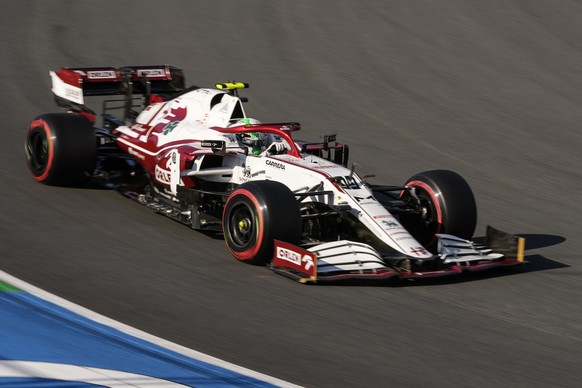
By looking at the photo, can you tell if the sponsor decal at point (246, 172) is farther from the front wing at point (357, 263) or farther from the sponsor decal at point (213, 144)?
the front wing at point (357, 263)

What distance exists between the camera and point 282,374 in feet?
23.0

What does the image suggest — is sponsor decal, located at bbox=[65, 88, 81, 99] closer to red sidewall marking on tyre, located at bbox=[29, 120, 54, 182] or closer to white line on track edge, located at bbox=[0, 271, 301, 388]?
red sidewall marking on tyre, located at bbox=[29, 120, 54, 182]

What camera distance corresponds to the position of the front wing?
9102 millimetres

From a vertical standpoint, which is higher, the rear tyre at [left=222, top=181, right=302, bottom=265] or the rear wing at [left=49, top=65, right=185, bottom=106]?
the rear wing at [left=49, top=65, right=185, bottom=106]

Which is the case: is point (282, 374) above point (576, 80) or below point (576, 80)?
below

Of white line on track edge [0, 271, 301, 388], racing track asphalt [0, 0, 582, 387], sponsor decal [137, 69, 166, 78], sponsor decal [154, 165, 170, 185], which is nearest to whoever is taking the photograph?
white line on track edge [0, 271, 301, 388]

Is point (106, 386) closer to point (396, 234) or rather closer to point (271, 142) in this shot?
point (396, 234)

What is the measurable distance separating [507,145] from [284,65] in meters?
4.80

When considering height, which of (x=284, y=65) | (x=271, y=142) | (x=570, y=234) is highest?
(x=284, y=65)

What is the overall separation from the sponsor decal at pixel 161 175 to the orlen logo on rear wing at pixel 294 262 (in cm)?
240

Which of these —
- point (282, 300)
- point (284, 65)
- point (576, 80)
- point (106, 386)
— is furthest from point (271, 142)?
point (576, 80)

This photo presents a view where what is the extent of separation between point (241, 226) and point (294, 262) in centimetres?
95

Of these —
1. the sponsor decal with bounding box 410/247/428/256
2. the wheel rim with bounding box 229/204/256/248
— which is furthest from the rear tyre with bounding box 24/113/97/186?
the sponsor decal with bounding box 410/247/428/256

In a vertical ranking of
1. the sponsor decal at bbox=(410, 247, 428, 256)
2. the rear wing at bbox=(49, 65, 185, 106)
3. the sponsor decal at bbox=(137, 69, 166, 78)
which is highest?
the sponsor decal at bbox=(137, 69, 166, 78)
